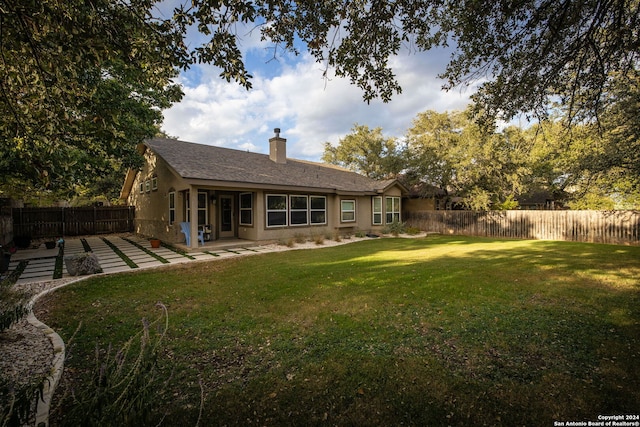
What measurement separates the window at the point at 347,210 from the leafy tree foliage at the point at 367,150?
37.4 ft

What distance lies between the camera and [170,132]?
30.9 meters

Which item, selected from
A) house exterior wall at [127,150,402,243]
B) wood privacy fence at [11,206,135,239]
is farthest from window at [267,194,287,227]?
wood privacy fence at [11,206,135,239]

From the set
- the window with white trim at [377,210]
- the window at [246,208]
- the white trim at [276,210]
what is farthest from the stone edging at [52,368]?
the window with white trim at [377,210]

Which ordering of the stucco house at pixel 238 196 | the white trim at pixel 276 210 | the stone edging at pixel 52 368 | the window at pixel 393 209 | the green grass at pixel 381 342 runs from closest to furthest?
the stone edging at pixel 52 368, the green grass at pixel 381 342, the stucco house at pixel 238 196, the white trim at pixel 276 210, the window at pixel 393 209

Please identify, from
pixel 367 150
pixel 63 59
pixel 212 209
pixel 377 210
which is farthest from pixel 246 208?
pixel 367 150

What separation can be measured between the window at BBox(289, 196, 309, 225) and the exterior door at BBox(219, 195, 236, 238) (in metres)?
2.95

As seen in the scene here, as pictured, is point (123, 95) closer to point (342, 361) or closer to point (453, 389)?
point (342, 361)

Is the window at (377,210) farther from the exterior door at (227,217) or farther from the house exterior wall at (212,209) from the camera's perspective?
the exterior door at (227,217)

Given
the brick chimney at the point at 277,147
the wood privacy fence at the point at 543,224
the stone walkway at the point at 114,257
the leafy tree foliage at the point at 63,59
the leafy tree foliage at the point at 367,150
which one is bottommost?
the stone walkway at the point at 114,257

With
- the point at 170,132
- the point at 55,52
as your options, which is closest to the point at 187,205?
the point at 55,52

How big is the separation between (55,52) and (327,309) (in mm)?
4855

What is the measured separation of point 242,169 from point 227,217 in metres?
2.54

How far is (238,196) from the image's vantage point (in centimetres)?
1402

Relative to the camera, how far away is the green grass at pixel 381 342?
2.47 m
